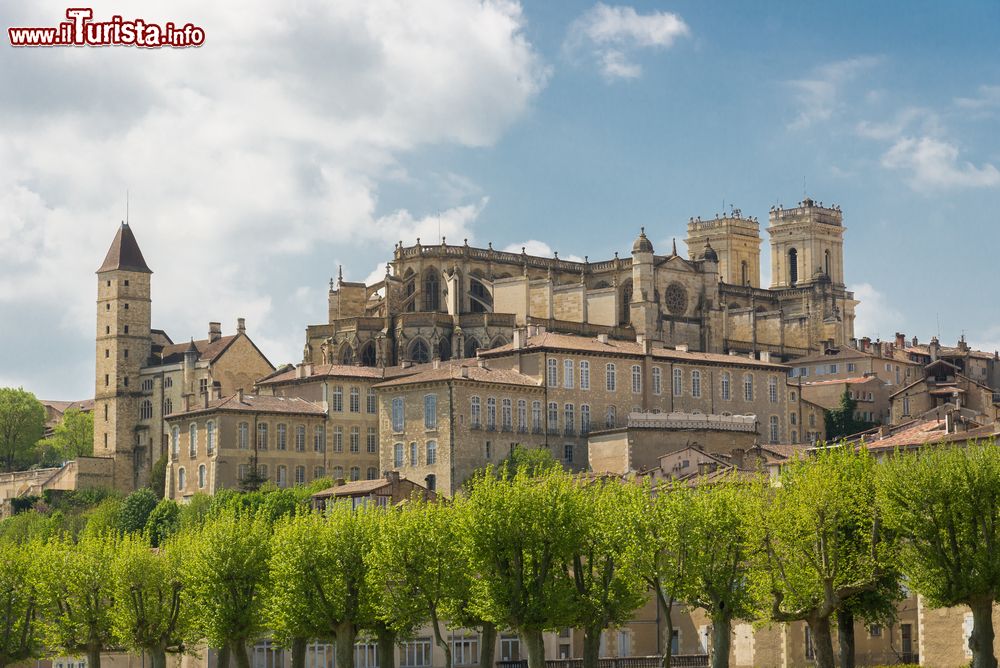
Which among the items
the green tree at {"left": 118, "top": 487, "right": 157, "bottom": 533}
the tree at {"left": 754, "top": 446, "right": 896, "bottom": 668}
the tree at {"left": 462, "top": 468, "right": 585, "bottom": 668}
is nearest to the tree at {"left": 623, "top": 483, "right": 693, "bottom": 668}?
the tree at {"left": 462, "top": 468, "right": 585, "bottom": 668}

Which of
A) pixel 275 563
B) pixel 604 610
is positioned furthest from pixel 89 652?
pixel 604 610

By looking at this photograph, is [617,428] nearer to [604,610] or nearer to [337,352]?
[337,352]

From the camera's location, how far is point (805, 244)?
557 feet

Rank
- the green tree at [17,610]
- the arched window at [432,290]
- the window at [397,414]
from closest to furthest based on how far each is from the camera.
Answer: the green tree at [17,610], the window at [397,414], the arched window at [432,290]

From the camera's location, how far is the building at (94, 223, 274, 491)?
127 meters

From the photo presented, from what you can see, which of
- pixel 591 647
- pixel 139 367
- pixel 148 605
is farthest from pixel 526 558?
pixel 139 367

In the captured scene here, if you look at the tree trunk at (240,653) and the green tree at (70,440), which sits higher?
the green tree at (70,440)

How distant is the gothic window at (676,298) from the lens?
128 meters

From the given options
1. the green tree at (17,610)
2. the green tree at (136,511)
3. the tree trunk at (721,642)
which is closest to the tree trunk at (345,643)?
the green tree at (17,610)

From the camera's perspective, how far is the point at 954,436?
71.2 m

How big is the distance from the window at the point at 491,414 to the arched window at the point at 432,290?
30226 millimetres

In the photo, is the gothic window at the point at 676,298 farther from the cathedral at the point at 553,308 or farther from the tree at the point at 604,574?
the tree at the point at 604,574

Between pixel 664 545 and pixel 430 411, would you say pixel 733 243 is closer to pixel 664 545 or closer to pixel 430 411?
pixel 430 411

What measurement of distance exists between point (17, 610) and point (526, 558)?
795 inches
